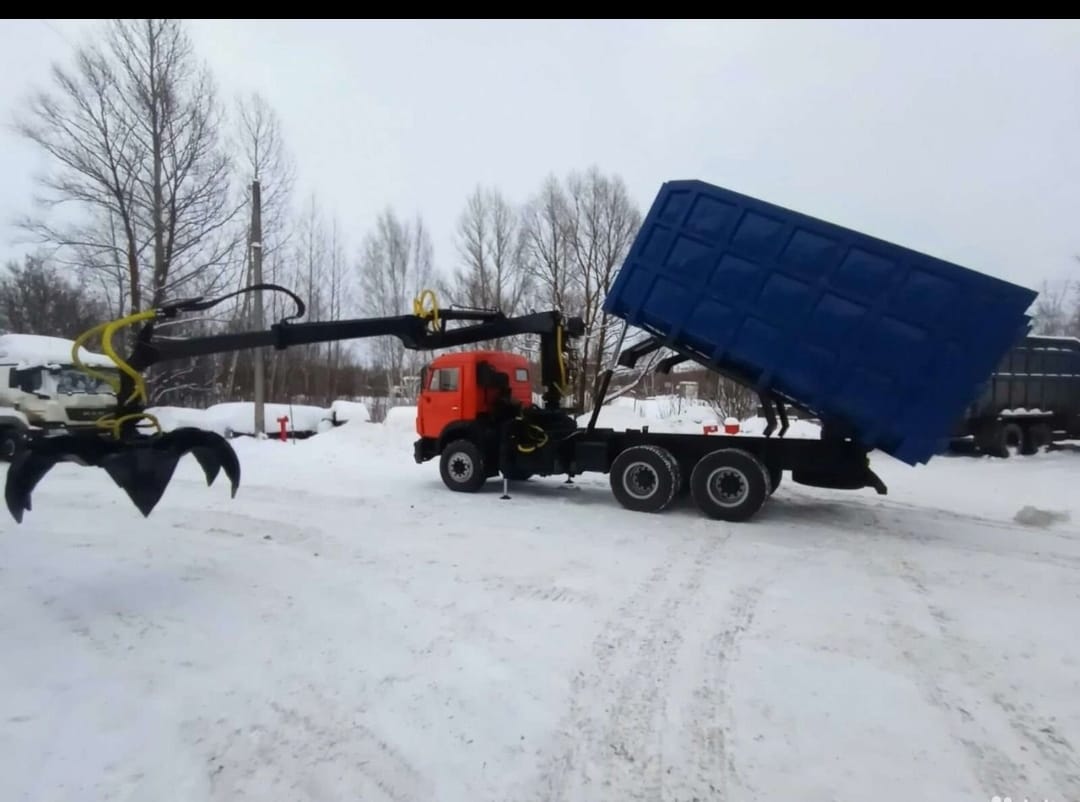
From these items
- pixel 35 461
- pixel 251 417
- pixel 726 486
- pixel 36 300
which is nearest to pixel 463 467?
pixel 726 486

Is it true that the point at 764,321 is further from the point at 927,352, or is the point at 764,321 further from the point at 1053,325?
the point at 1053,325

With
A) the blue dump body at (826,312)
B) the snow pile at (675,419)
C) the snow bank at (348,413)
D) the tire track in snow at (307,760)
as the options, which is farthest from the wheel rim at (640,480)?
the snow bank at (348,413)

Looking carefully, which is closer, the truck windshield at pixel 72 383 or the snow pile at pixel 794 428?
the truck windshield at pixel 72 383

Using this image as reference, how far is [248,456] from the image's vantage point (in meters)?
14.7

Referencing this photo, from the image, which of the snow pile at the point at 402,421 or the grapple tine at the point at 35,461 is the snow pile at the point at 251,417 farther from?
the grapple tine at the point at 35,461

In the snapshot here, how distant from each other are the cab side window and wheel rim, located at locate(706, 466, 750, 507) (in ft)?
14.8

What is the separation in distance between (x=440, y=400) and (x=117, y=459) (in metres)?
6.03

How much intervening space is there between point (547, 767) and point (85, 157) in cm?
2563

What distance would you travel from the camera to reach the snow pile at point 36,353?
15.8 meters

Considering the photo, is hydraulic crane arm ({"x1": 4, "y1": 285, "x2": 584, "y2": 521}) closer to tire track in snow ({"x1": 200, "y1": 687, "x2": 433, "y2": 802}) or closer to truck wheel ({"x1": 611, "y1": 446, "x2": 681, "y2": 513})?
tire track in snow ({"x1": 200, "y1": 687, "x2": 433, "y2": 802})

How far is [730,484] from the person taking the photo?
8.65 metres

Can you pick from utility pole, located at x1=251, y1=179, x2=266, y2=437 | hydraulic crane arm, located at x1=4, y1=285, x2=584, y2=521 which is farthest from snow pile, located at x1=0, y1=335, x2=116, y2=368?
hydraulic crane arm, located at x1=4, y1=285, x2=584, y2=521

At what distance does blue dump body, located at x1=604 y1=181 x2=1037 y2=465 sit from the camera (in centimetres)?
696

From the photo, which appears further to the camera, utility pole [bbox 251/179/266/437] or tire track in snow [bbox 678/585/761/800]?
utility pole [bbox 251/179/266/437]
